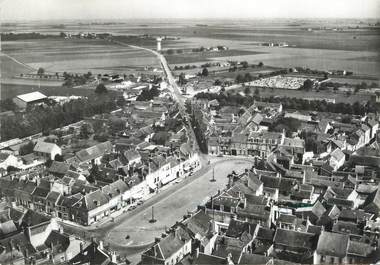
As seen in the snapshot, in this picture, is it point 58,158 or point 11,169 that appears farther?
point 58,158

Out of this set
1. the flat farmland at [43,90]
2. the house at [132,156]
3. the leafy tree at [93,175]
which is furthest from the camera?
the flat farmland at [43,90]

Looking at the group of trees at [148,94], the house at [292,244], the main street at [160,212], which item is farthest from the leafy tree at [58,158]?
the group of trees at [148,94]

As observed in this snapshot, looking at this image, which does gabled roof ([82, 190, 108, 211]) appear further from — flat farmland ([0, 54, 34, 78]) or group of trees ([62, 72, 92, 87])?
flat farmland ([0, 54, 34, 78])

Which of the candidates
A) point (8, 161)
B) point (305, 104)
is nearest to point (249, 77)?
point (305, 104)

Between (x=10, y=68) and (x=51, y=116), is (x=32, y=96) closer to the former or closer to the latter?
(x=51, y=116)

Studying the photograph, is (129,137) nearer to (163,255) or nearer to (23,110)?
(23,110)

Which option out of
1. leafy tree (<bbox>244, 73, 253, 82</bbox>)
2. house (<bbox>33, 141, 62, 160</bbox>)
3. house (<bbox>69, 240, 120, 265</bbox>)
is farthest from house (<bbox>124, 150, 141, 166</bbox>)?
leafy tree (<bbox>244, 73, 253, 82</bbox>)

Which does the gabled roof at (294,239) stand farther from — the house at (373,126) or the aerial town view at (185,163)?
the house at (373,126)
